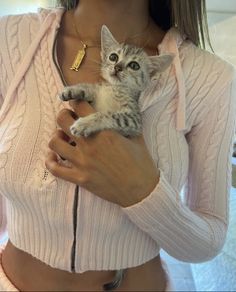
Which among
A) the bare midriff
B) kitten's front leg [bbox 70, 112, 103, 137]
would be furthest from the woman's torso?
kitten's front leg [bbox 70, 112, 103, 137]

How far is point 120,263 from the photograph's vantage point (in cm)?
44

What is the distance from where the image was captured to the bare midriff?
0.42 m

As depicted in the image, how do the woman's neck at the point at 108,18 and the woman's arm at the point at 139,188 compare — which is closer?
the woman's arm at the point at 139,188

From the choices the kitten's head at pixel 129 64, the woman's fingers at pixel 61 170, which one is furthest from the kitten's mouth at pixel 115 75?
the woman's fingers at pixel 61 170

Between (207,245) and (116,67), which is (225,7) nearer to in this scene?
(116,67)

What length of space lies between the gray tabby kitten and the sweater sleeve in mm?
75

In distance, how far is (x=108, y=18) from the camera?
0.54 m

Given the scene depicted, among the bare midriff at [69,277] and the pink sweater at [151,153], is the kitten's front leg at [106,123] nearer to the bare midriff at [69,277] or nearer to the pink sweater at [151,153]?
the pink sweater at [151,153]

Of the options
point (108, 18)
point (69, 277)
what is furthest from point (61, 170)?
point (108, 18)

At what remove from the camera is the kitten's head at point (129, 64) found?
43 centimetres

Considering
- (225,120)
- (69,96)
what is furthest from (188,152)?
(69,96)

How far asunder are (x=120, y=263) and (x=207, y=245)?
0.33 ft

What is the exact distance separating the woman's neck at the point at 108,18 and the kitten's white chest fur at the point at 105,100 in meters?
0.14

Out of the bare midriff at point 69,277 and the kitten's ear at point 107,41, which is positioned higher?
the kitten's ear at point 107,41
